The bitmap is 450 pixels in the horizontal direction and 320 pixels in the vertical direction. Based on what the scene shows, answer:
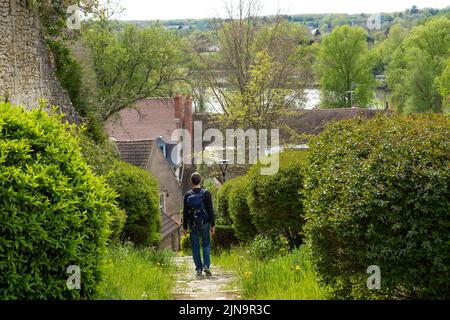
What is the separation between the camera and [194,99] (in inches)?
1956

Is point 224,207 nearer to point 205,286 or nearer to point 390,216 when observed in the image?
point 205,286

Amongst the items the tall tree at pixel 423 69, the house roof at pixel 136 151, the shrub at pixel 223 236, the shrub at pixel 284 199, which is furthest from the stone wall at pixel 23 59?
the tall tree at pixel 423 69

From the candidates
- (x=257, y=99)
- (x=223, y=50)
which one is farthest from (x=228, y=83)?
(x=257, y=99)

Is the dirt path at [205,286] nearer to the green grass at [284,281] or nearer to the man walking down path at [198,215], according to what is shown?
the green grass at [284,281]

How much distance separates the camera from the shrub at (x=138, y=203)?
46.1ft

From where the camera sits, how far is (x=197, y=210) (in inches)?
410

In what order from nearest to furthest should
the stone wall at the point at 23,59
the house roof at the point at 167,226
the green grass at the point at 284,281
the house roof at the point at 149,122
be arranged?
the green grass at the point at 284,281
the stone wall at the point at 23,59
the house roof at the point at 167,226
the house roof at the point at 149,122

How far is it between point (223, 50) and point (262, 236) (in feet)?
73.7

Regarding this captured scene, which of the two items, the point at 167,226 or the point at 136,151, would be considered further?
the point at 136,151

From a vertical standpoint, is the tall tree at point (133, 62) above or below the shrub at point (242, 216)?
above

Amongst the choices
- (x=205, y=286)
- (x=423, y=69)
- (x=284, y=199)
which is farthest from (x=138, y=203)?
(x=423, y=69)

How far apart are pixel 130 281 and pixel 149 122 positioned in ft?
118

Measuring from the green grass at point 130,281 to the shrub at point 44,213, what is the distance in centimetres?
54

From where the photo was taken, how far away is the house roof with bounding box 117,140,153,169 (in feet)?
118
